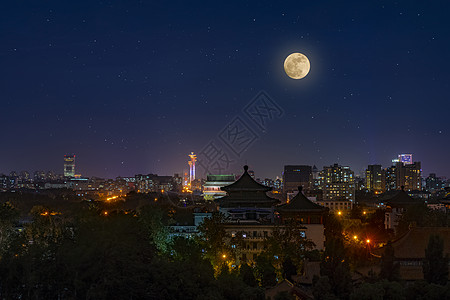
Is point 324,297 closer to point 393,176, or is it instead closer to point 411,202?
point 411,202

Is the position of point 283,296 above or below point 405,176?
below

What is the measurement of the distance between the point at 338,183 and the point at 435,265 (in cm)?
10407

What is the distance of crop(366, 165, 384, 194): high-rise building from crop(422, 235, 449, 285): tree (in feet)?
422

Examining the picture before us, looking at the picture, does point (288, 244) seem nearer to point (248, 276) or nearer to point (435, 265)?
point (248, 276)

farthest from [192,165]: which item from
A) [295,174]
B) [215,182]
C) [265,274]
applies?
[265,274]

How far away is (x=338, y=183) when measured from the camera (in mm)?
126125

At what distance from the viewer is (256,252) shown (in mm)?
32781

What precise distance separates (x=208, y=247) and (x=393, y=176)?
125243 mm

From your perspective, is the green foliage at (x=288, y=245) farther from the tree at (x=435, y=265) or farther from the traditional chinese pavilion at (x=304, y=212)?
the tree at (x=435, y=265)

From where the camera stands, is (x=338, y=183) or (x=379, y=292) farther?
(x=338, y=183)

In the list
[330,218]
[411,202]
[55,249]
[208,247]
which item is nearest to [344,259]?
[208,247]

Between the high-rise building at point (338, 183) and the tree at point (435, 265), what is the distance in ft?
317

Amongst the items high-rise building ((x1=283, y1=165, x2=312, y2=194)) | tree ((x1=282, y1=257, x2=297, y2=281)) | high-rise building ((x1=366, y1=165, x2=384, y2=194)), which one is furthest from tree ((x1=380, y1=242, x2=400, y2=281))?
high-rise building ((x1=283, y1=165, x2=312, y2=194))

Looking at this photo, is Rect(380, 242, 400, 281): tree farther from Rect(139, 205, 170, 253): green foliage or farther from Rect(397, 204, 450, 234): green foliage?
Rect(397, 204, 450, 234): green foliage
